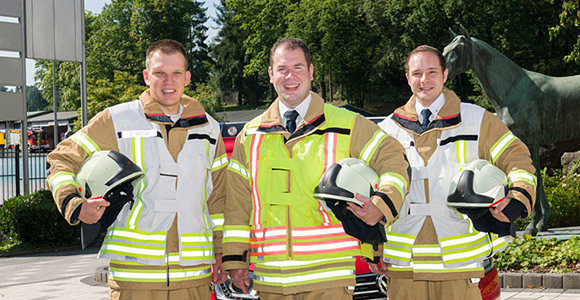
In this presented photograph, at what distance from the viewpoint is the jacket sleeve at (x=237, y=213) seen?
4277 mm

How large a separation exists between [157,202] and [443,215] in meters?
1.78

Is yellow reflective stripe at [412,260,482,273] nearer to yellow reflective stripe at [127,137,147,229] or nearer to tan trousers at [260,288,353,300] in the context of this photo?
tan trousers at [260,288,353,300]

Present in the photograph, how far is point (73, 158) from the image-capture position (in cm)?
424

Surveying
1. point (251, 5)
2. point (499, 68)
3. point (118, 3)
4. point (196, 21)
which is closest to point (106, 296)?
point (499, 68)

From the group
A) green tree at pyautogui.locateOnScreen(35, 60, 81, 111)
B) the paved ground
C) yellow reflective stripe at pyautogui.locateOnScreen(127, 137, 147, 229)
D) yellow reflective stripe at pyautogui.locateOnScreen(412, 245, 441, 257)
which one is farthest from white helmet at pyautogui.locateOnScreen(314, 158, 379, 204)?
green tree at pyautogui.locateOnScreen(35, 60, 81, 111)

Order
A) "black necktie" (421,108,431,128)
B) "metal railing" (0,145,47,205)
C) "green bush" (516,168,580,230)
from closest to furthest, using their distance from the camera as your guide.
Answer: "black necktie" (421,108,431,128)
"green bush" (516,168,580,230)
"metal railing" (0,145,47,205)

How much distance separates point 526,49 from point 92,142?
1599 inches

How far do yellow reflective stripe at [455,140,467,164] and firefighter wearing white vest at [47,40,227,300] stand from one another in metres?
1.52

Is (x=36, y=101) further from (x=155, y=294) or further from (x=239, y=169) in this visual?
(x=239, y=169)

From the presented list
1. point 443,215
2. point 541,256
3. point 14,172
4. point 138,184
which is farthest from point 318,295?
point 14,172

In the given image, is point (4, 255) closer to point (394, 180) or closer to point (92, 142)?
point (92, 142)

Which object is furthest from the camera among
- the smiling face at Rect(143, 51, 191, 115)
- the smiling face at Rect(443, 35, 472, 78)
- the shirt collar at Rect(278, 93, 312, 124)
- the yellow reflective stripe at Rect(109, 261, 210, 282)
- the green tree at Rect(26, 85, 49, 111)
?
the green tree at Rect(26, 85, 49, 111)

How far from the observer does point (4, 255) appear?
16.6 meters

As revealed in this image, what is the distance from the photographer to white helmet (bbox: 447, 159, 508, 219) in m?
4.16
